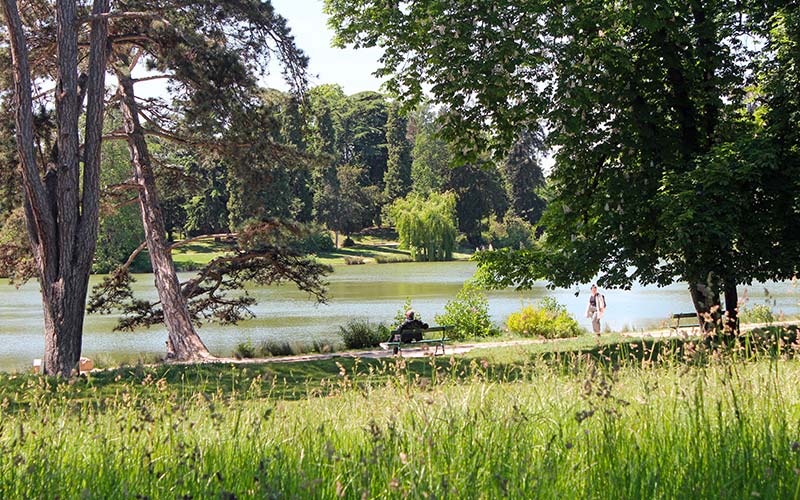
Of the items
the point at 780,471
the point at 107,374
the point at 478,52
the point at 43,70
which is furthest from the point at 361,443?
the point at 43,70

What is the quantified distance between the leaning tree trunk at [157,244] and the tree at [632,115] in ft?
16.2

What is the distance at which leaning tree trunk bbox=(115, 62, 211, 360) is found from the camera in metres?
17.1

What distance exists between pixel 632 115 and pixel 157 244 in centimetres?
971

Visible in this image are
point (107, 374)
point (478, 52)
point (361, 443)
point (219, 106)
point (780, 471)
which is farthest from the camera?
point (219, 106)

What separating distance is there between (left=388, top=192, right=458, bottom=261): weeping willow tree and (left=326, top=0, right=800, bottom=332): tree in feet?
176

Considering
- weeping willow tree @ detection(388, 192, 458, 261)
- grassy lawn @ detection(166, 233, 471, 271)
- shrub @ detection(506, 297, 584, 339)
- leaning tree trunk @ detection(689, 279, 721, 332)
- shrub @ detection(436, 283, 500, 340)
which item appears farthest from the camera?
weeping willow tree @ detection(388, 192, 458, 261)

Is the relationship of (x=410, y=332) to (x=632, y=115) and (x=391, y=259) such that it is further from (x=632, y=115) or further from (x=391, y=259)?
(x=391, y=259)

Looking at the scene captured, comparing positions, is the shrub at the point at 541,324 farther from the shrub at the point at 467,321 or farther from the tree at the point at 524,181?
the tree at the point at 524,181

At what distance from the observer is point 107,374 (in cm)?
1235

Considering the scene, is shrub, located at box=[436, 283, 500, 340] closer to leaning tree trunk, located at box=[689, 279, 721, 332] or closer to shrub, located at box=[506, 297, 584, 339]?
shrub, located at box=[506, 297, 584, 339]

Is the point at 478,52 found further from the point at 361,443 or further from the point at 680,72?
the point at 361,443

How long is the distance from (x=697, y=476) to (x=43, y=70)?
1581cm

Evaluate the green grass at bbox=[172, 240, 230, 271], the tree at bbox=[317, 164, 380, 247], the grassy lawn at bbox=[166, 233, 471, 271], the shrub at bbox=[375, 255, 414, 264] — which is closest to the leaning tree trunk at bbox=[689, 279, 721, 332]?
the grassy lawn at bbox=[166, 233, 471, 271]

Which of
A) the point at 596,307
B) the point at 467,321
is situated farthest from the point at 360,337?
the point at 596,307
